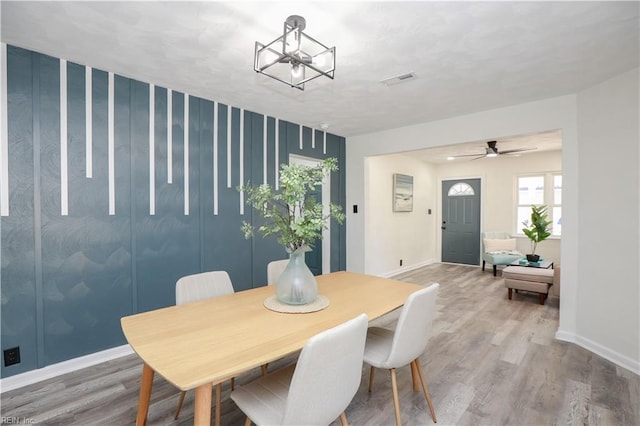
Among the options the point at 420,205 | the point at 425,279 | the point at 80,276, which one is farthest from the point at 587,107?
the point at 80,276

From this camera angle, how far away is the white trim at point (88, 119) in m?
2.53

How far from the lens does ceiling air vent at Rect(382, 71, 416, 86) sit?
2.66 m

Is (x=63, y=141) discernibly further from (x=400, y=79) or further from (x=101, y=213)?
(x=400, y=79)

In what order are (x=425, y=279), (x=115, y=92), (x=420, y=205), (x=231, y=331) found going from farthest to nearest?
(x=420, y=205) < (x=425, y=279) < (x=115, y=92) < (x=231, y=331)

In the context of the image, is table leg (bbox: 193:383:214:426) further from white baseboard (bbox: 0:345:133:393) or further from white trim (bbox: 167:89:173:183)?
white trim (bbox: 167:89:173:183)

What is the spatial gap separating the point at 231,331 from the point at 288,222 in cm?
66

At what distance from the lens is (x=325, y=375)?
116cm

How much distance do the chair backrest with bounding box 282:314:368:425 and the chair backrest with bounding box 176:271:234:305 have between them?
3.85ft

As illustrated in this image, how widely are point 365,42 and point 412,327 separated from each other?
6.23 ft

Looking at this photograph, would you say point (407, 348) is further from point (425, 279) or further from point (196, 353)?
point (425, 279)

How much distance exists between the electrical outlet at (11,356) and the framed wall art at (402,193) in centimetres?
538

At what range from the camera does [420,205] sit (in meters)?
6.88

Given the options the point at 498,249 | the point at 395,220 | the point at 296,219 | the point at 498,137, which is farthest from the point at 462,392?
the point at 498,249

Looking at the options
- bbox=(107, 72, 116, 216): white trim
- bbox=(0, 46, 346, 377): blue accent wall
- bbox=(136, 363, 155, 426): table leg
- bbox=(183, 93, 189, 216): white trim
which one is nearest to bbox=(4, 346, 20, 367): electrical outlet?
bbox=(0, 46, 346, 377): blue accent wall
